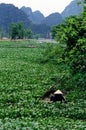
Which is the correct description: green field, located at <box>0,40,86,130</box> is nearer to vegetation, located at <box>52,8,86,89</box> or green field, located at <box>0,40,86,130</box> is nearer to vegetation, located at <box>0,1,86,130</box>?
vegetation, located at <box>0,1,86,130</box>

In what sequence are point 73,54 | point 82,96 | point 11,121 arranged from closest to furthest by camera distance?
point 11,121 → point 82,96 → point 73,54

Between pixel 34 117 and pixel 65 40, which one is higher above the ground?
pixel 65 40

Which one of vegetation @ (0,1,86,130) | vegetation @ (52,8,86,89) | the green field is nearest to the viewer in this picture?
the green field

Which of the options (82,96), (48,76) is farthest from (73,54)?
(48,76)

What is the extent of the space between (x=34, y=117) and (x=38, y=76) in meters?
14.9

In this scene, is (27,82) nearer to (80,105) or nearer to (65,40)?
(65,40)

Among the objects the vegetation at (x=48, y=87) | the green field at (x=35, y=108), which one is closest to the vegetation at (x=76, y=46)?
the vegetation at (x=48, y=87)

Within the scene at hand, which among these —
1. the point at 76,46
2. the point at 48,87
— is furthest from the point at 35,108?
the point at 76,46

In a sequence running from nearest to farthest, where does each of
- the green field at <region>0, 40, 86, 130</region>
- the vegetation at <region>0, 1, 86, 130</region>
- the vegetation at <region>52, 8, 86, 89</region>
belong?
the green field at <region>0, 40, 86, 130</region>, the vegetation at <region>0, 1, 86, 130</region>, the vegetation at <region>52, 8, 86, 89</region>

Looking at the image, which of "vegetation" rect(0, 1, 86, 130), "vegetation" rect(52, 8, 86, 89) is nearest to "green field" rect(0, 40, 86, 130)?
"vegetation" rect(0, 1, 86, 130)

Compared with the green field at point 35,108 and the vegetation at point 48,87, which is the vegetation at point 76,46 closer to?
the vegetation at point 48,87

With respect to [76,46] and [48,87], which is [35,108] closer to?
[48,87]

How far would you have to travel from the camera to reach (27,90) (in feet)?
85.6

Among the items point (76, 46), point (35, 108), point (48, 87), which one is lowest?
point (48, 87)
